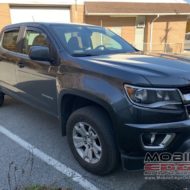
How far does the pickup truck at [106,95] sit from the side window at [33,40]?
0.02m

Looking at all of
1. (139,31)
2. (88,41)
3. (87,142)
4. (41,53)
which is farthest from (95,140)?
(139,31)

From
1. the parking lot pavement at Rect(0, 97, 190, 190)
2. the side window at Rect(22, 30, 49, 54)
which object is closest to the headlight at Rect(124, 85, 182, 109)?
the parking lot pavement at Rect(0, 97, 190, 190)

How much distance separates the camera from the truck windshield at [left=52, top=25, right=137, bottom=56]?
140 inches

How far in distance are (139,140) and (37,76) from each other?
2.03m

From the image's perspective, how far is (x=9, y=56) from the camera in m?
4.72

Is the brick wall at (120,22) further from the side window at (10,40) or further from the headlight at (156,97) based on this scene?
the headlight at (156,97)

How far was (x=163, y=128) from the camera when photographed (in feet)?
7.90

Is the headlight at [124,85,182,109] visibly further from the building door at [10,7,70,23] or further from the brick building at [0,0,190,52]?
the brick building at [0,0,190,52]

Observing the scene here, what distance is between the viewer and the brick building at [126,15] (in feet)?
45.2

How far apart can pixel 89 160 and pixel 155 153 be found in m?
0.87

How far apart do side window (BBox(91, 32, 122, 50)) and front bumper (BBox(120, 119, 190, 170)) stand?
1.81 m

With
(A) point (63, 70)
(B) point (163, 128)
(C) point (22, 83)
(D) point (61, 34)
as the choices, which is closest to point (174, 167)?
(B) point (163, 128)

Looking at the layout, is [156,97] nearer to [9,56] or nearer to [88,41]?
[88,41]

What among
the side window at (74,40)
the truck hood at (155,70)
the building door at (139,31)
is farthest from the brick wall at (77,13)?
the truck hood at (155,70)
